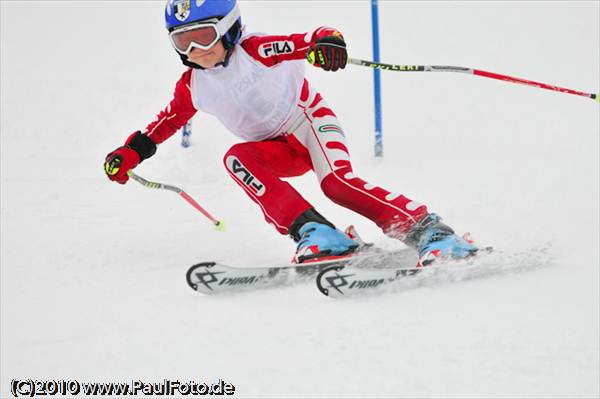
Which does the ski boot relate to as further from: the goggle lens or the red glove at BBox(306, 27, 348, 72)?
the goggle lens

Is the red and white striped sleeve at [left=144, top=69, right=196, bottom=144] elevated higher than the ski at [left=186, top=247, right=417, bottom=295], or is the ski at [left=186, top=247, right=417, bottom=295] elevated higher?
the red and white striped sleeve at [left=144, top=69, right=196, bottom=144]

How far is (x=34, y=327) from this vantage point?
2963 millimetres

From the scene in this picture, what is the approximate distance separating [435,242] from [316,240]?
56 cm

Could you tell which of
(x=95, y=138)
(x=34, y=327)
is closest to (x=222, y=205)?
(x=95, y=138)

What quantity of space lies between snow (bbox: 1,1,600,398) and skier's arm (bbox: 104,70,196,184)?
0.57 m

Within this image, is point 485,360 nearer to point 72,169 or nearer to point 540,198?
point 540,198

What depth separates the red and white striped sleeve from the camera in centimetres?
401

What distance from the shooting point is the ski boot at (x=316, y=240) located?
3.38m

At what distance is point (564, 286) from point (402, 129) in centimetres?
422

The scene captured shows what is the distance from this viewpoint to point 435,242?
131 inches

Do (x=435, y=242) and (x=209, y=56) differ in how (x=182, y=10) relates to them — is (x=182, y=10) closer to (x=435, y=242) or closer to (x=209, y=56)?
(x=209, y=56)

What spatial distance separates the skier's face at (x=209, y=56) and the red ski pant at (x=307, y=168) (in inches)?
19.3

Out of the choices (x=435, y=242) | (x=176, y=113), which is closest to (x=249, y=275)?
(x=435, y=242)

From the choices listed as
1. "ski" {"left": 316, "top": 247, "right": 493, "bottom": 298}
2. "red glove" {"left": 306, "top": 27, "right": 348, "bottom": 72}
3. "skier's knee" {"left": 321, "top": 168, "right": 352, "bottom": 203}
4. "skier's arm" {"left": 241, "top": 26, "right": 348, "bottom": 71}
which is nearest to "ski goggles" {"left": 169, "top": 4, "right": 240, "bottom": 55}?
"skier's arm" {"left": 241, "top": 26, "right": 348, "bottom": 71}
